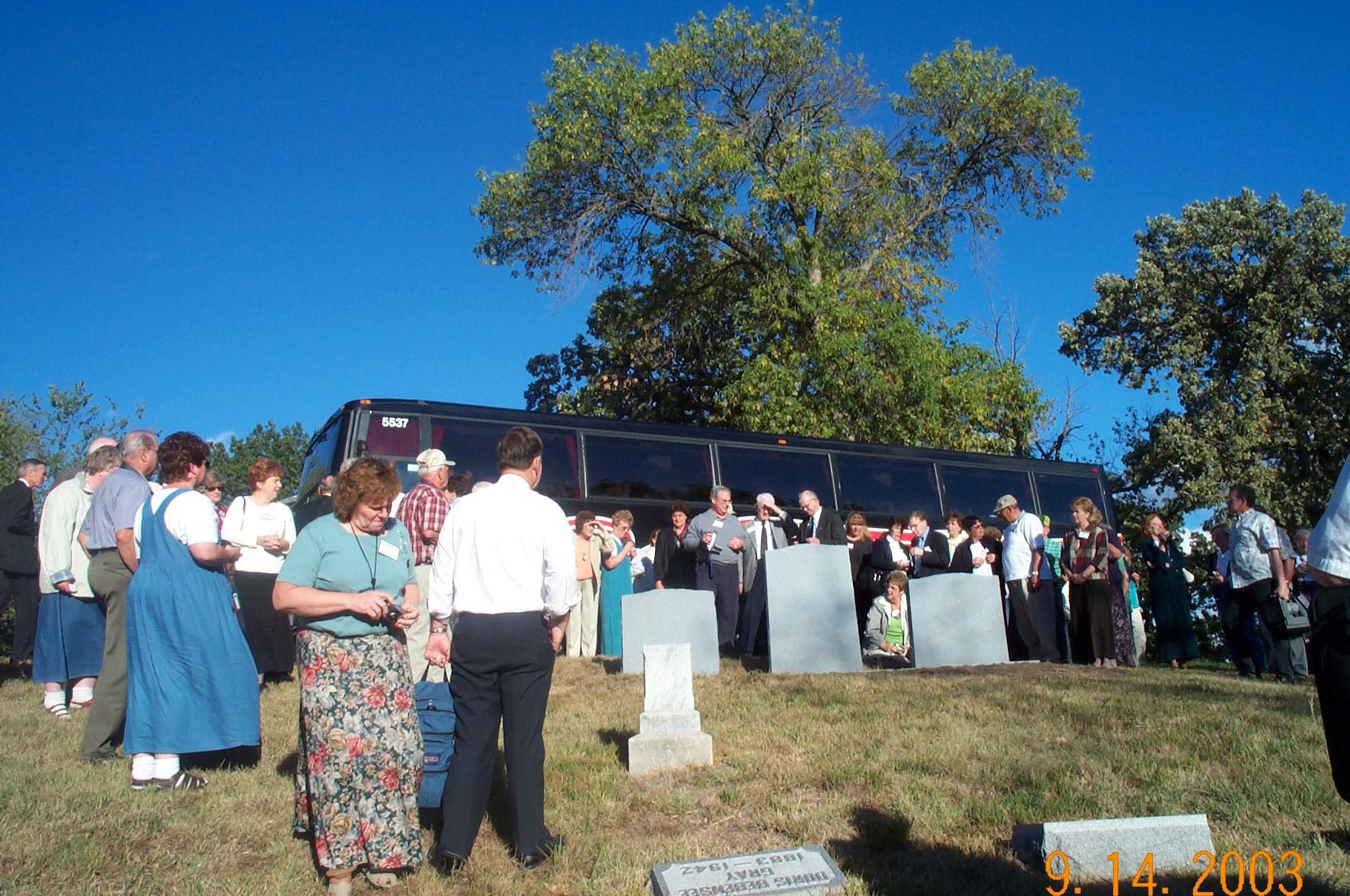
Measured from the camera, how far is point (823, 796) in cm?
573

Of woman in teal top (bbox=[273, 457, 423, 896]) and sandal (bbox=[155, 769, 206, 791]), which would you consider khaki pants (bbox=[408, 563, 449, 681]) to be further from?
woman in teal top (bbox=[273, 457, 423, 896])

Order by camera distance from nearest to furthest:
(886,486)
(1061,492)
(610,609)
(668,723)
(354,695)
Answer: (354,695) → (668,723) → (610,609) → (886,486) → (1061,492)

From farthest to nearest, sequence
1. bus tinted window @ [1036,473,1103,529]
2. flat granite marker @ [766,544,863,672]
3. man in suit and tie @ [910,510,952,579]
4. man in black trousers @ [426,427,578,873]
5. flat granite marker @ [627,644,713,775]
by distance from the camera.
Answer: bus tinted window @ [1036,473,1103,529] → man in suit and tie @ [910,510,952,579] → flat granite marker @ [766,544,863,672] → flat granite marker @ [627,644,713,775] → man in black trousers @ [426,427,578,873]

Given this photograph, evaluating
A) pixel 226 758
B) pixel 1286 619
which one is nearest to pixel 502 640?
pixel 226 758

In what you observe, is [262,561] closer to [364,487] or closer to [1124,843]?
[364,487]

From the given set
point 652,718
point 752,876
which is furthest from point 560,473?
point 752,876

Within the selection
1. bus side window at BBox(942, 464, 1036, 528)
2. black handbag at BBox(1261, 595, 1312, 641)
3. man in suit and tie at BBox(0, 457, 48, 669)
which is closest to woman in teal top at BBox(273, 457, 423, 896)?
man in suit and tie at BBox(0, 457, 48, 669)

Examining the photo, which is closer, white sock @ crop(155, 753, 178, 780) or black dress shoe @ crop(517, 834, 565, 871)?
black dress shoe @ crop(517, 834, 565, 871)

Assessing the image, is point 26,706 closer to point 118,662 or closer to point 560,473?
point 118,662

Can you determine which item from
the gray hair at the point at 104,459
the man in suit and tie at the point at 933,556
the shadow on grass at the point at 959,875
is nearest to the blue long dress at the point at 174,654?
the gray hair at the point at 104,459

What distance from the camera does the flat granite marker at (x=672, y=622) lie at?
9477 millimetres

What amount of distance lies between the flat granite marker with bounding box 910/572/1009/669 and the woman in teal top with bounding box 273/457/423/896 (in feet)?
21.6

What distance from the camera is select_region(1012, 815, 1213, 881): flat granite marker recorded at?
431 cm

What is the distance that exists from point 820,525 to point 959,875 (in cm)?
684
